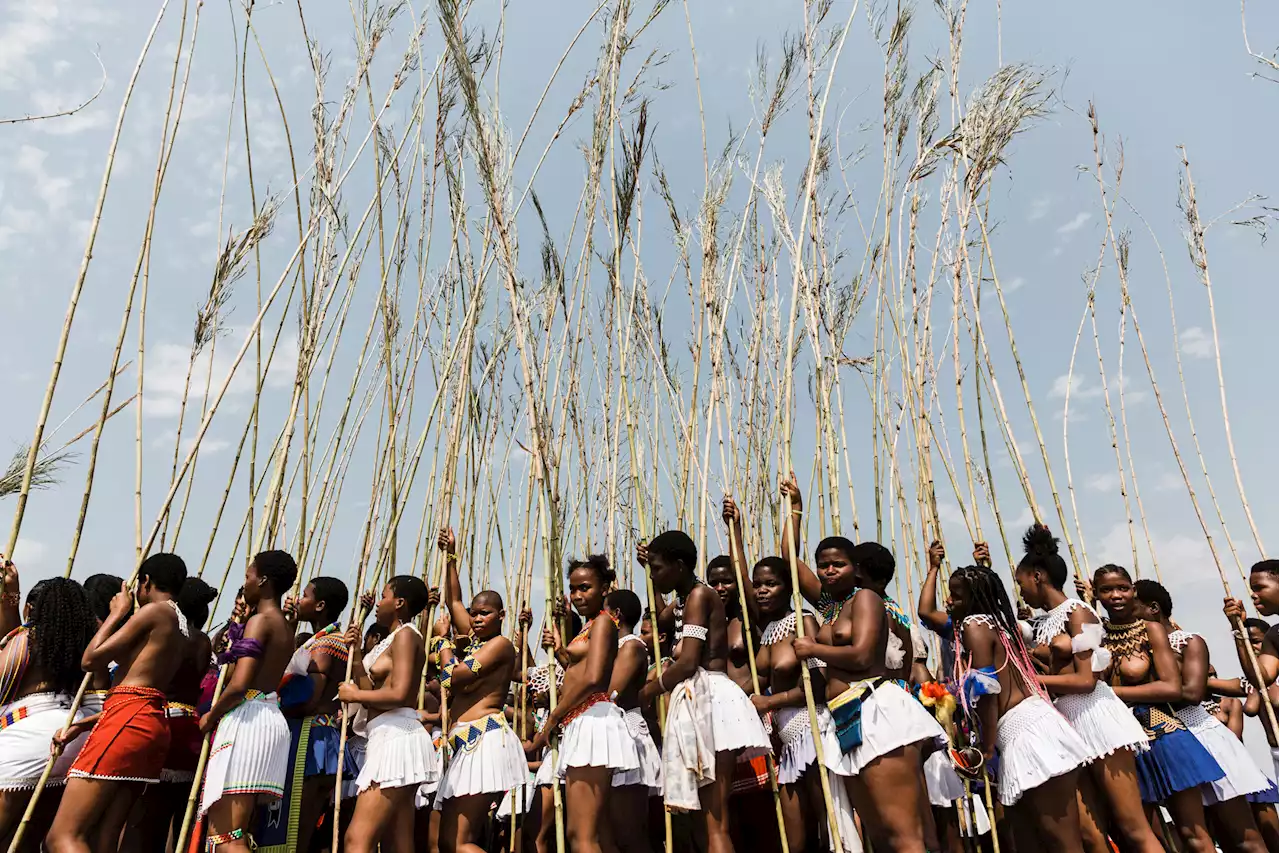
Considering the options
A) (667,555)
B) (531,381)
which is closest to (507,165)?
(531,381)

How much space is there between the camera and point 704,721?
10.8ft

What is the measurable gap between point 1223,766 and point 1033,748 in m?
1.25

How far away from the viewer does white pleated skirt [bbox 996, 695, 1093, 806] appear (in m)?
3.14

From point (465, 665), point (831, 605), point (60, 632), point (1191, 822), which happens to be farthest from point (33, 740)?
point (1191, 822)

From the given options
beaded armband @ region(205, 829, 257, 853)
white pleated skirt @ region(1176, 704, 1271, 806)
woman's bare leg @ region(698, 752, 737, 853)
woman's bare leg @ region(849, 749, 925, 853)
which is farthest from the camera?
white pleated skirt @ region(1176, 704, 1271, 806)

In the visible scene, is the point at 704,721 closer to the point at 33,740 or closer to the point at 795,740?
the point at 795,740

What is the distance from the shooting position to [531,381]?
3.44m

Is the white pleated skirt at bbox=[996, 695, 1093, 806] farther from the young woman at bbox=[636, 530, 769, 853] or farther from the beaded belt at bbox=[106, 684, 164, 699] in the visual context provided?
the beaded belt at bbox=[106, 684, 164, 699]

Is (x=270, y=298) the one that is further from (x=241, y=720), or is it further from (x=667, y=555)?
(x=667, y=555)

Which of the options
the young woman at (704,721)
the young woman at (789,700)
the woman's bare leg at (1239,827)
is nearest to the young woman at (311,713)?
the young woman at (704,721)

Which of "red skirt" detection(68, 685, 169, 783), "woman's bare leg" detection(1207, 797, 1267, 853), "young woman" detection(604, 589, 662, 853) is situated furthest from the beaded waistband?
"woman's bare leg" detection(1207, 797, 1267, 853)

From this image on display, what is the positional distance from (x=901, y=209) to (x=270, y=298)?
3251mm

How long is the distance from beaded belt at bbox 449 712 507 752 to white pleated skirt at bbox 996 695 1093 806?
199 cm

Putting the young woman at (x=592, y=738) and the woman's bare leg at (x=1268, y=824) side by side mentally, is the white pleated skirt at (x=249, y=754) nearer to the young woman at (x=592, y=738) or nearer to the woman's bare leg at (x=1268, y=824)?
the young woman at (x=592, y=738)
